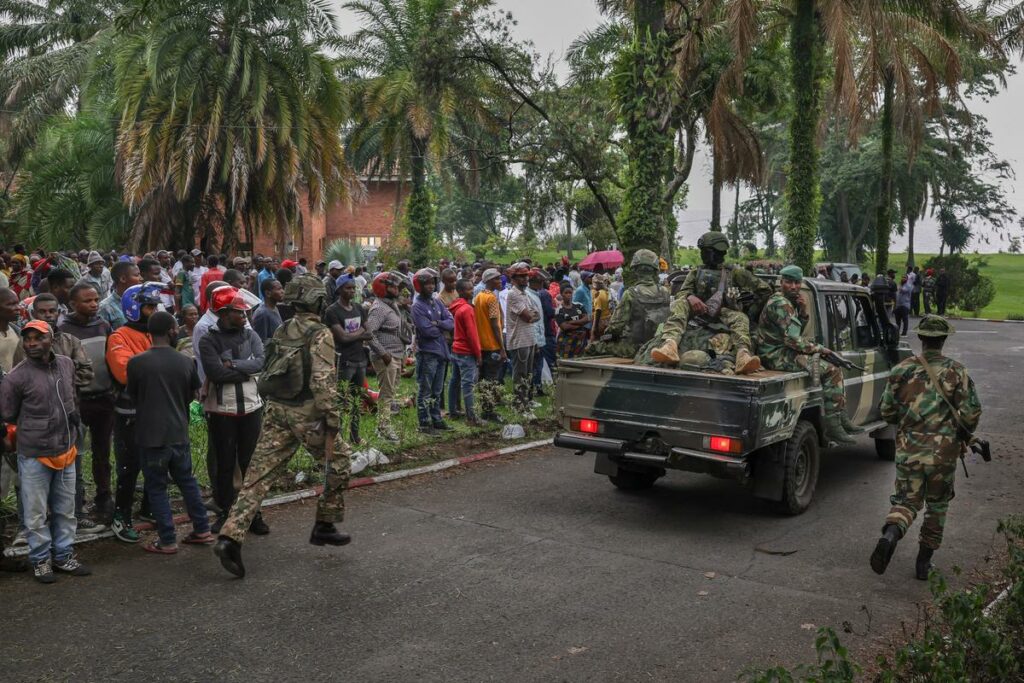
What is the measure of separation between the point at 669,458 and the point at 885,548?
5.62 feet

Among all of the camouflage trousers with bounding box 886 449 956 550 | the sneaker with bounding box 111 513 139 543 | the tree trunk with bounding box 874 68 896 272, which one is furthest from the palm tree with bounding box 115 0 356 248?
→ the camouflage trousers with bounding box 886 449 956 550

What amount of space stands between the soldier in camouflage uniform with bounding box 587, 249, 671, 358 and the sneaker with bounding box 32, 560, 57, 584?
4.90m

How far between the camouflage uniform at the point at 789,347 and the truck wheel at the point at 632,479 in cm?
149

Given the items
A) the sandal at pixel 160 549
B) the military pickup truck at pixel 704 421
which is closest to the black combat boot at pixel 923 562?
the military pickup truck at pixel 704 421

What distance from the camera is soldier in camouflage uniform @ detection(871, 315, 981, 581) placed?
6.15 metres

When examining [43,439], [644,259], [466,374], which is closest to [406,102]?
[466,374]

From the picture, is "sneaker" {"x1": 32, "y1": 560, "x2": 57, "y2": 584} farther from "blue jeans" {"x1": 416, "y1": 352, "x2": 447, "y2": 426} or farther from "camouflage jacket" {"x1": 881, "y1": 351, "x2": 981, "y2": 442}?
"camouflage jacket" {"x1": 881, "y1": 351, "x2": 981, "y2": 442}

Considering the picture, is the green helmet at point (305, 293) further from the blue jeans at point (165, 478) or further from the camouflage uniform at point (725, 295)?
the camouflage uniform at point (725, 295)

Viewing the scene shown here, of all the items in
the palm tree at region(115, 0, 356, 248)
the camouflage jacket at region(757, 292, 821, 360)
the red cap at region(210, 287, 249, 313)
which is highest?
the palm tree at region(115, 0, 356, 248)

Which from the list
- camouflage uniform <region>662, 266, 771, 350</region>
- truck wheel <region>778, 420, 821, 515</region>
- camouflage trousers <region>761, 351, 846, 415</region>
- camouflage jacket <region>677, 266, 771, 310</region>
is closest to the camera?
truck wheel <region>778, 420, 821, 515</region>

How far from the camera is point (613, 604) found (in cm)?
564

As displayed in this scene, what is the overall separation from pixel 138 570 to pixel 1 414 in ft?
4.32

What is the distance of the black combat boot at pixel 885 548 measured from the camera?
5.97 meters

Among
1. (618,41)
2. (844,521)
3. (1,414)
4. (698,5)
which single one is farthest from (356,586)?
(618,41)
